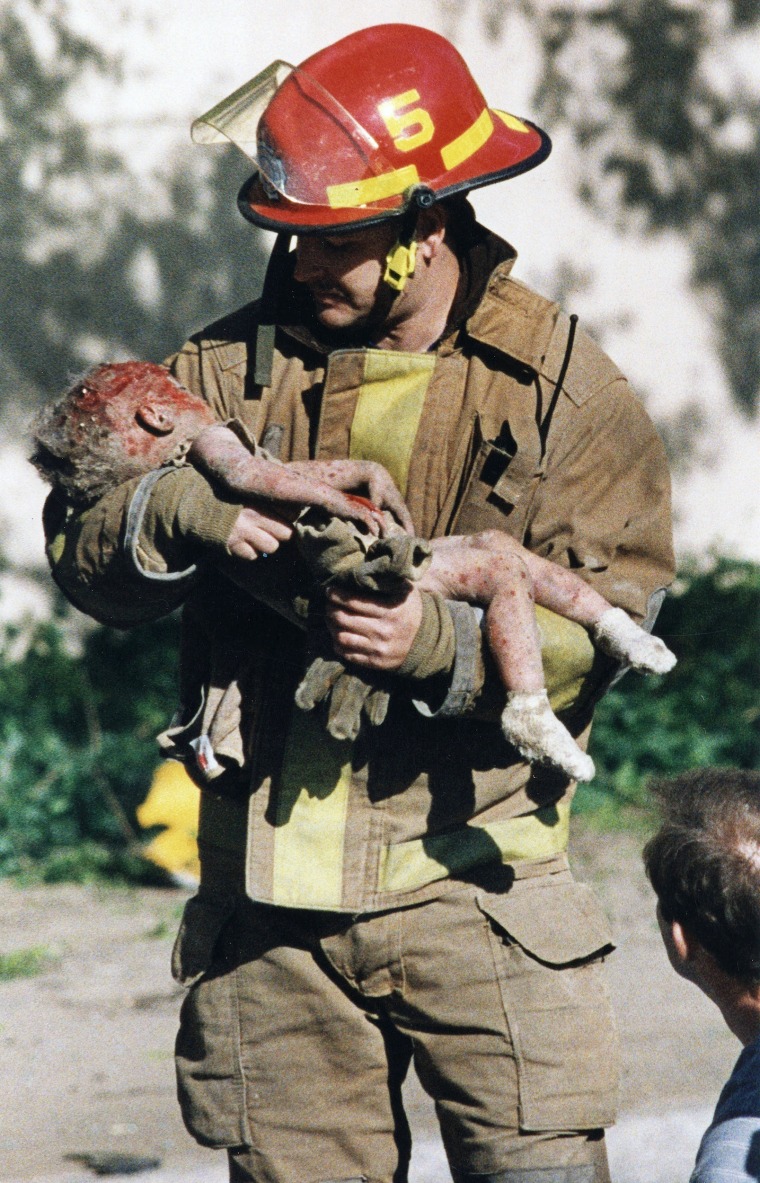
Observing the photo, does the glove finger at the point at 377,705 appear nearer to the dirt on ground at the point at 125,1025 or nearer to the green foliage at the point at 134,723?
the dirt on ground at the point at 125,1025

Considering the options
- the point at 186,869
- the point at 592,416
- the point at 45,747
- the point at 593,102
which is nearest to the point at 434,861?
the point at 592,416

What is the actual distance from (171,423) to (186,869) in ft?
11.9

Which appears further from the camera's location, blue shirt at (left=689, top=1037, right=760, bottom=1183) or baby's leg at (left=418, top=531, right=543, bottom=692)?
baby's leg at (left=418, top=531, right=543, bottom=692)

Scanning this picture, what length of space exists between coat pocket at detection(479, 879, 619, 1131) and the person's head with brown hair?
0.92ft

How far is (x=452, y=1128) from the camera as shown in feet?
9.45

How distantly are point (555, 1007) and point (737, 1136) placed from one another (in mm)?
632

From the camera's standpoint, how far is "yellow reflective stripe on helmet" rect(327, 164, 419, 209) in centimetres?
282

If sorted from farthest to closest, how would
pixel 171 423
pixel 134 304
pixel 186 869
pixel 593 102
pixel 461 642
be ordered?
pixel 593 102
pixel 134 304
pixel 186 869
pixel 171 423
pixel 461 642

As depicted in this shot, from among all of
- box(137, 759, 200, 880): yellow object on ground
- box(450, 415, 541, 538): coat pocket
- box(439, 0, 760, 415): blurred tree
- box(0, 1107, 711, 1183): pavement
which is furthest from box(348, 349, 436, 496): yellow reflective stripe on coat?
box(439, 0, 760, 415): blurred tree

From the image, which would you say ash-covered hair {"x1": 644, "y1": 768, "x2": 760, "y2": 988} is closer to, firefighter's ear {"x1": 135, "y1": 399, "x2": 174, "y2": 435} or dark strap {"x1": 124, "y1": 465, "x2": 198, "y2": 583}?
dark strap {"x1": 124, "y1": 465, "x2": 198, "y2": 583}

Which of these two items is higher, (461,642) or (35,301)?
(35,301)

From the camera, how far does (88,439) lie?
9.53 feet

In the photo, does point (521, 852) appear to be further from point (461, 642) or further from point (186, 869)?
point (186, 869)

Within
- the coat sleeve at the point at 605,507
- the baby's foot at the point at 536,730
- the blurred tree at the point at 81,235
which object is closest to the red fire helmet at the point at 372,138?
the coat sleeve at the point at 605,507
